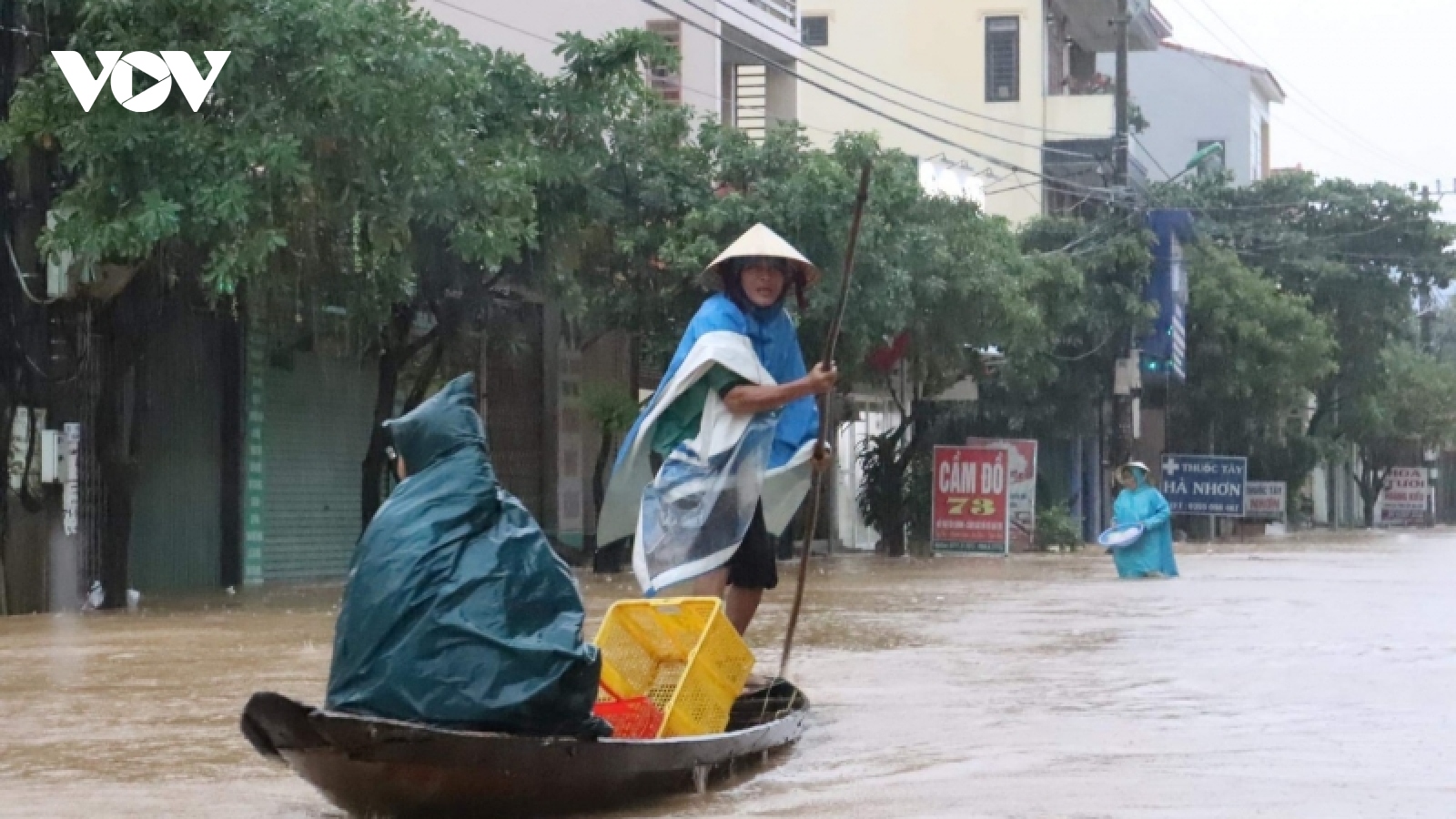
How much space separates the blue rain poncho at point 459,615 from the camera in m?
5.55

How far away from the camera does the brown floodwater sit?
20.6ft

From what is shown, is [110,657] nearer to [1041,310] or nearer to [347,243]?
[347,243]

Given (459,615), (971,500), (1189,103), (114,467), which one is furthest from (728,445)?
(1189,103)

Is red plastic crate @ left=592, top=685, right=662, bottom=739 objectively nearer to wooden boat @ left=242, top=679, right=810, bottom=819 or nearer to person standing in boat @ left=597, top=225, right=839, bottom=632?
wooden boat @ left=242, top=679, right=810, bottom=819

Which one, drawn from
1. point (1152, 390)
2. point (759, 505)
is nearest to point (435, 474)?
point (759, 505)

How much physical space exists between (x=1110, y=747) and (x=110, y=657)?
6.43 meters

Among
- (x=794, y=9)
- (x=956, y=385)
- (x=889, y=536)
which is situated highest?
(x=794, y=9)

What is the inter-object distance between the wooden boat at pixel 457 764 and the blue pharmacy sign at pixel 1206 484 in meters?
33.5

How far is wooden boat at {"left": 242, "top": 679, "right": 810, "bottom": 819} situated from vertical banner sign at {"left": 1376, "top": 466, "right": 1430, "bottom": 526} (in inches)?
2286

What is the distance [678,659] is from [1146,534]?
47.0ft

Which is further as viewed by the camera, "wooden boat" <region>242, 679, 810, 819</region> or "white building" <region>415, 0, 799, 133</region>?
"white building" <region>415, 0, 799, 133</region>

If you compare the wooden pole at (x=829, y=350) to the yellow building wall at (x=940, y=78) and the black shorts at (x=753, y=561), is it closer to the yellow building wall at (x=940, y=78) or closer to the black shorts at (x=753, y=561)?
the black shorts at (x=753, y=561)

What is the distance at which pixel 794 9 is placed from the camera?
3378cm

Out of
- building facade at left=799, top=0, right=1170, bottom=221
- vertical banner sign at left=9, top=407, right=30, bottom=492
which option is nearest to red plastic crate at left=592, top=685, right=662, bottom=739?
vertical banner sign at left=9, top=407, right=30, bottom=492
